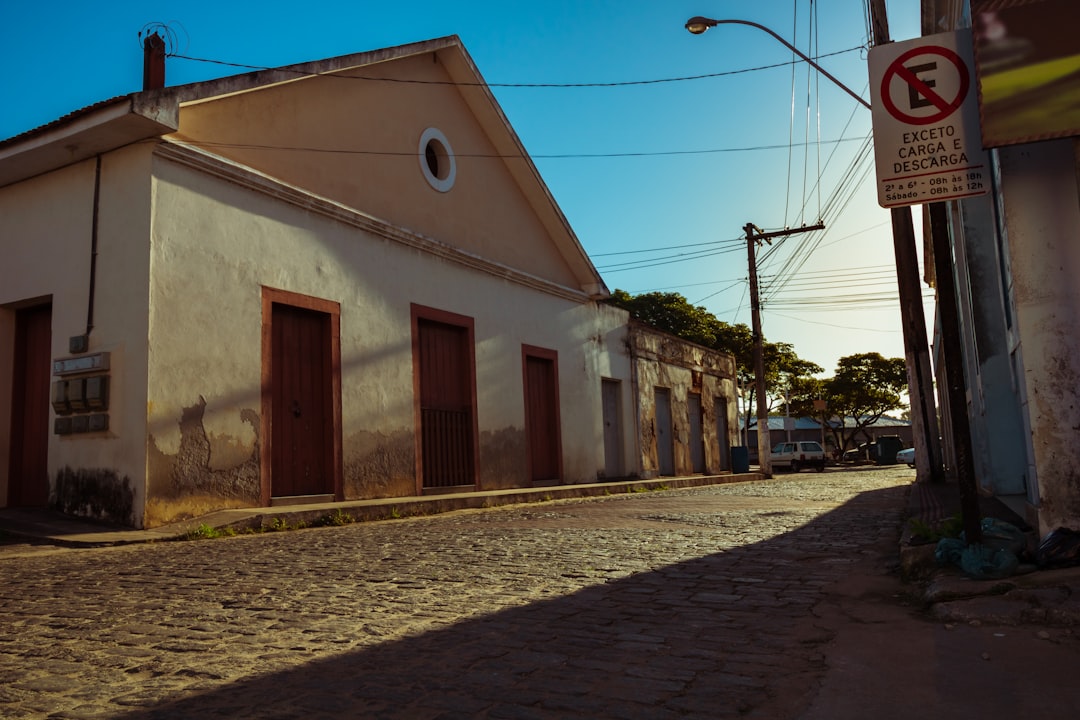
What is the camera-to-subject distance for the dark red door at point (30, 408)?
9.69 metres

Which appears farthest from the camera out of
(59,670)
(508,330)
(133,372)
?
(508,330)

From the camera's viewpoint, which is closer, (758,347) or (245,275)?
(245,275)

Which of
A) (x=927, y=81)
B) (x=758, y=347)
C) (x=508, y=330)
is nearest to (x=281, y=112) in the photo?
(x=508, y=330)

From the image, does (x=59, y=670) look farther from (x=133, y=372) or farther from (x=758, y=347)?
(x=758, y=347)

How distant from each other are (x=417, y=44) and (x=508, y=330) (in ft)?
16.9

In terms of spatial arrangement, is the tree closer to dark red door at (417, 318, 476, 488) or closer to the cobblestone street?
dark red door at (417, 318, 476, 488)

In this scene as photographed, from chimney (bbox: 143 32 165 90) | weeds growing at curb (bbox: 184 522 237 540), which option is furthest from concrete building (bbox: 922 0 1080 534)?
chimney (bbox: 143 32 165 90)

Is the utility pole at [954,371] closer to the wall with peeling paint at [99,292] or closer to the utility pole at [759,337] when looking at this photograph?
the wall with peeling paint at [99,292]

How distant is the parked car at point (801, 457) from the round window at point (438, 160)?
2548 cm

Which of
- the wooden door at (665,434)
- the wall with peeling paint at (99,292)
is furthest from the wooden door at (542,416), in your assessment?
the wall with peeling paint at (99,292)

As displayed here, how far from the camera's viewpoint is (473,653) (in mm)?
3408

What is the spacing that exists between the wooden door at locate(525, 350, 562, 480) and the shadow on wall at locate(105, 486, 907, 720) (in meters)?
10.3

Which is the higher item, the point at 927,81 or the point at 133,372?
the point at 927,81

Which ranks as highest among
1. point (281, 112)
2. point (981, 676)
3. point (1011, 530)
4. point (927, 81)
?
point (281, 112)
